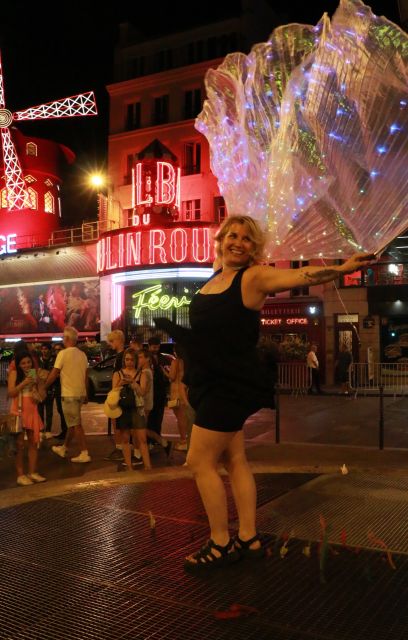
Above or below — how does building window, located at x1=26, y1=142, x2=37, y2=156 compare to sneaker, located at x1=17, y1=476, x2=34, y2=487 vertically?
above

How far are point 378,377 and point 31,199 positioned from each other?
1092 inches

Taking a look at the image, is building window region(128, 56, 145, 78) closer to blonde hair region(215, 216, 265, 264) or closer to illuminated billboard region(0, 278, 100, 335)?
illuminated billboard region(0, 278, 100, 335)

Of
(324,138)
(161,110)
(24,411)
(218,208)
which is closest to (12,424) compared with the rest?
(24,411)

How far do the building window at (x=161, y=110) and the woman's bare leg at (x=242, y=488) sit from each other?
101 ft

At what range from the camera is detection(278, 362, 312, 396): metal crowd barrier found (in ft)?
71.1

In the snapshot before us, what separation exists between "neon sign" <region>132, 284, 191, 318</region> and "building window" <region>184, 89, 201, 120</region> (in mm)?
9484

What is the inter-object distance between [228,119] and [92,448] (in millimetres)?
6087

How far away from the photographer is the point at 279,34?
531 cm

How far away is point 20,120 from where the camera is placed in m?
40.6

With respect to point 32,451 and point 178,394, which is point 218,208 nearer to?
point 178,394

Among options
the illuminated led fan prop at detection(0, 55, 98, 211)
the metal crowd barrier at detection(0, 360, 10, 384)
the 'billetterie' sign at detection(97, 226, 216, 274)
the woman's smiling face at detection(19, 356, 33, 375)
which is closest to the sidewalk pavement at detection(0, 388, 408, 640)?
the woman's smiling face at detection(19, 356, 33, 375)

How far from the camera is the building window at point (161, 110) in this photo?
32562mm

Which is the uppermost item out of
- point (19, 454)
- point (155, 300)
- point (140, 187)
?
point (140, 187)

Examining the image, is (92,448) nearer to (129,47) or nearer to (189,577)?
(189,577)
